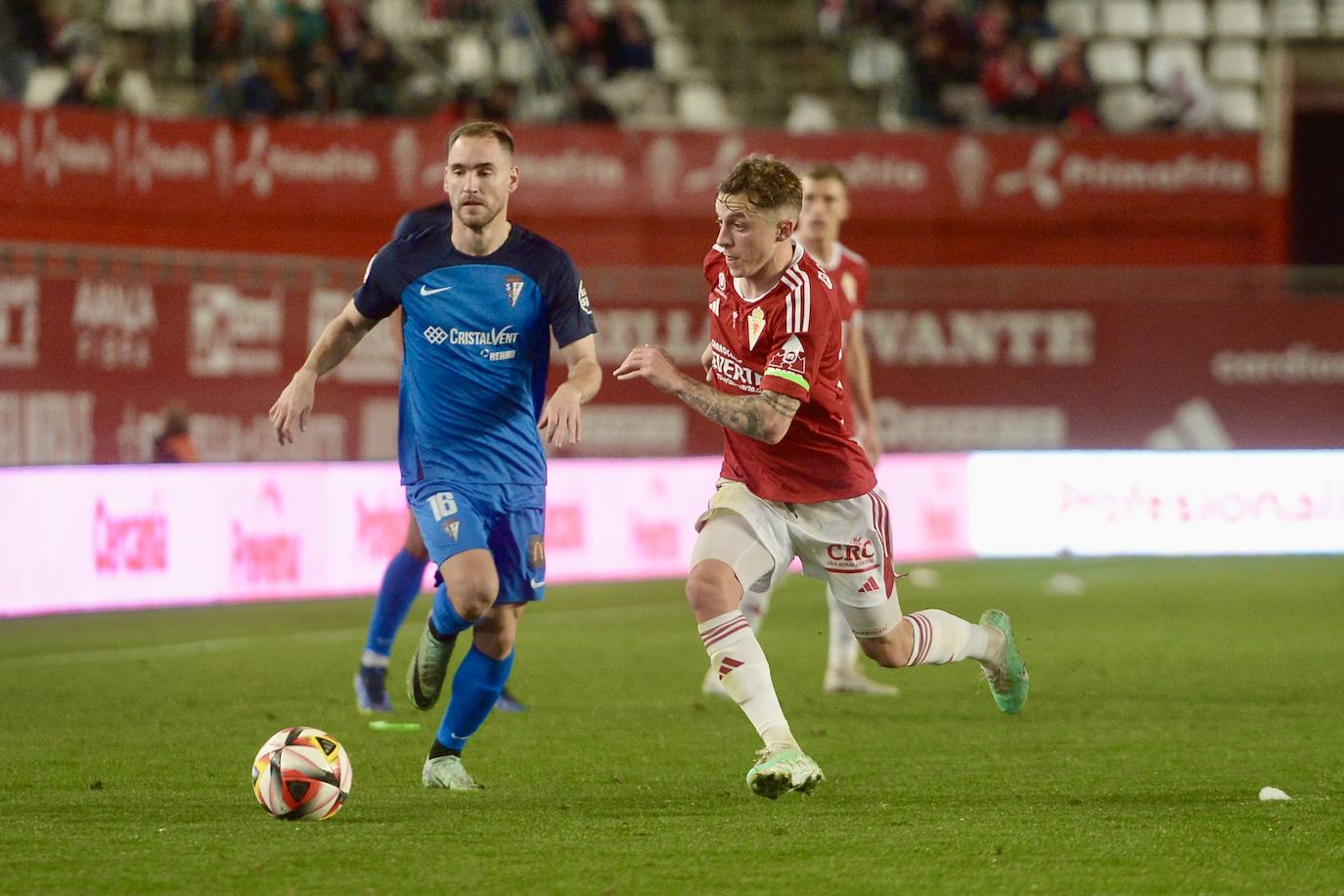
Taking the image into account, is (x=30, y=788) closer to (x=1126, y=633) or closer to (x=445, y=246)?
(x=445, y=246)

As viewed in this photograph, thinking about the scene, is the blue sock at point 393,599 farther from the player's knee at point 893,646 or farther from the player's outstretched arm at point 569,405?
the player's knee at point 893,646

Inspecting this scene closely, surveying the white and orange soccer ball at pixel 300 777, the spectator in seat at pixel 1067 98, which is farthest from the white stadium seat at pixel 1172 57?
the white and orange soccer ball at pixel 300 777

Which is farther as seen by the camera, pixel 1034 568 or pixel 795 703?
pixel 1034 568

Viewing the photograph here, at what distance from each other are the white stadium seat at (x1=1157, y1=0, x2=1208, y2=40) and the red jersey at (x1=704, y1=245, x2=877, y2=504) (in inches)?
755

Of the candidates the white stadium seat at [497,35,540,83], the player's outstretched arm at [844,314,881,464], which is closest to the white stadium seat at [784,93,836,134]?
the white stadium seat at [497,35,540,83]

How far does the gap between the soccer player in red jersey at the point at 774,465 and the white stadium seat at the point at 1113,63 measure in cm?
1799

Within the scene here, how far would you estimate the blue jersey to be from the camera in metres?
7.14

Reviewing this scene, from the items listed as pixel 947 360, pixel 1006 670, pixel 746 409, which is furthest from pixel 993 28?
pixel 746 409

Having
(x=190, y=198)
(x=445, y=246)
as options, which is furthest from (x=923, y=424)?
(x=445, y=246)

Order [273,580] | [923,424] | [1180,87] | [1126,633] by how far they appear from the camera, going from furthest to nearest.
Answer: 1. [1180,87]
2. [923,424]
3. [273,580]
4. [1126,633]

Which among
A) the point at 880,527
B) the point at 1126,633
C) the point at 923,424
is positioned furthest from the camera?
the point at 923,424

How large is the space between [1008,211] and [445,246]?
49.6ft

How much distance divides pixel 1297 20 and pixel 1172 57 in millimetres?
1690

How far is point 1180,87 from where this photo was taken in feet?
74.6
